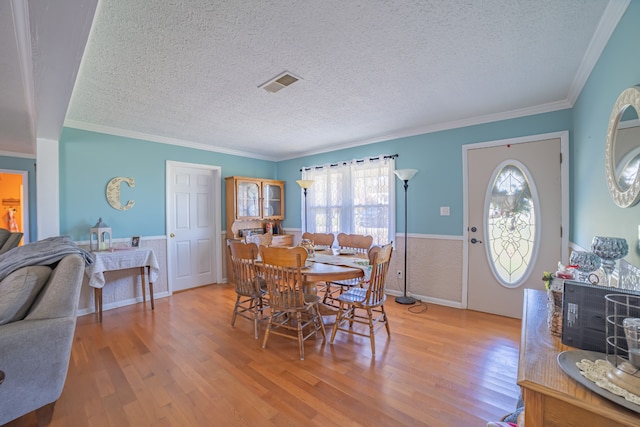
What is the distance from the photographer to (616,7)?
145cm

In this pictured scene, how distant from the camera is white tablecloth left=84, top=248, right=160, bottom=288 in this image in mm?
3044

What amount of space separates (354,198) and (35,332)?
3.75 m

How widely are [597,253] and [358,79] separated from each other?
197 centimetres

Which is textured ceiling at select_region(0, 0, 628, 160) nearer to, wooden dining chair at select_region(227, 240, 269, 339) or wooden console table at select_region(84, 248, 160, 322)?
wooden dining chair at select_region(227, 240, 269, 339)

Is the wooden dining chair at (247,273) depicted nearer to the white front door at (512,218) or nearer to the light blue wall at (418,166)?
the light blue wall at (418,166)

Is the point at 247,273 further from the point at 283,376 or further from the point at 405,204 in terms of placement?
the point at 405,204

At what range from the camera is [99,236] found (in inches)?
132

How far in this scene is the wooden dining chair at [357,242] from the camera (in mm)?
3527

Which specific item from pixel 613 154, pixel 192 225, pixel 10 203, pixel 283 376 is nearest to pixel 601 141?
pixel 613 154

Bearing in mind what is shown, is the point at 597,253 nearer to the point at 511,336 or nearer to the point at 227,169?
the point at 511,336

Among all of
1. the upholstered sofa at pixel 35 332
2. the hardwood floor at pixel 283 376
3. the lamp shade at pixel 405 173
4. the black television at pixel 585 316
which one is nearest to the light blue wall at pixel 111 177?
the hardwood floor at pixel 283 376

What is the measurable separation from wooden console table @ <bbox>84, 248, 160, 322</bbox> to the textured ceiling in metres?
1.65

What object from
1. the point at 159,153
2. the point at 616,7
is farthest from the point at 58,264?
the point at 616,7

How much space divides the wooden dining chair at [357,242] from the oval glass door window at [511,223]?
1436mm
